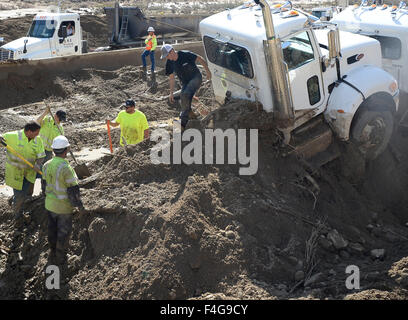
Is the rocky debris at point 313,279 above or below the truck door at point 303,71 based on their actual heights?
below

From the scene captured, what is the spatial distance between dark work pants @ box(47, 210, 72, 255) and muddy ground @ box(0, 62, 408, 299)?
0.72ft

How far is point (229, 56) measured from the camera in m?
7.80

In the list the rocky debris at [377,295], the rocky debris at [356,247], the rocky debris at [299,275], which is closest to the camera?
the rocky debris at [377,295]

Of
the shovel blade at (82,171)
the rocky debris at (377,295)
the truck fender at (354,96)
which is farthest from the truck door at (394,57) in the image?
the shovel blade at (82,171)

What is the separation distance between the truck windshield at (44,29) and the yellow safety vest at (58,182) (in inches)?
446

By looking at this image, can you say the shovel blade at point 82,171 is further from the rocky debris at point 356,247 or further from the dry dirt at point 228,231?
the rocky debris at point 356,247

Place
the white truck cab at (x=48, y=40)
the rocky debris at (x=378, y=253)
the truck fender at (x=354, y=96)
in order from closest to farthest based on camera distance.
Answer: the rocky debris at (x=378, y=253), the truck fender at (x=354, y=96), the white truck cab at (x=48, y=40)

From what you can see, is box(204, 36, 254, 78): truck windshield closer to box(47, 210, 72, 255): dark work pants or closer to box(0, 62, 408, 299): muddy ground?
box(0, 62, 408, 299): muddy ground

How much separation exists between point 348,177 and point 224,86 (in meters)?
2.51

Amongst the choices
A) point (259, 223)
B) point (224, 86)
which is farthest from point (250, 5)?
point (259, 223)

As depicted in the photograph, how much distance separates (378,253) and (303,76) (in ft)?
9.16

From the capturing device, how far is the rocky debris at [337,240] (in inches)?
248

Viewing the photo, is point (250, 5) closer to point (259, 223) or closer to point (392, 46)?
point (392, 46)

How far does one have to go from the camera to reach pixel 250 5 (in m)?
8.40
